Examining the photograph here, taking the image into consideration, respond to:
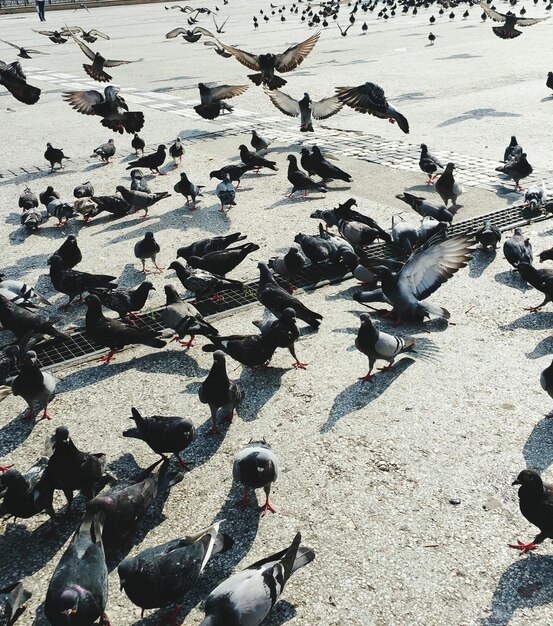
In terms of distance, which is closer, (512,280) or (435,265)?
(435,265)

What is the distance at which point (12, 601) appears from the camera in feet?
12.6

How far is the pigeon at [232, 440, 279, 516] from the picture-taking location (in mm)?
4637

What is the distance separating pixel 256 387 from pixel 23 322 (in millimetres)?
2605

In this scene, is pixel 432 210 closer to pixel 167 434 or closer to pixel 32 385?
pixel 167 434

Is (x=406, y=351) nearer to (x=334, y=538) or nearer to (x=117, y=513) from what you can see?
(x=334, y=538)

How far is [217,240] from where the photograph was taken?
8.70 m

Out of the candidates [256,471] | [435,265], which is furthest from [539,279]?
[256,471]

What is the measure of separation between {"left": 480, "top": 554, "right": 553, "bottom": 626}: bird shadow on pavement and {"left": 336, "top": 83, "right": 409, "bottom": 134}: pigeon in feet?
33.4

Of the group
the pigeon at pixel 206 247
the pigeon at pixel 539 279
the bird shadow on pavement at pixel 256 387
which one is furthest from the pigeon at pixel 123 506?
the pigeon at pixel 539 279

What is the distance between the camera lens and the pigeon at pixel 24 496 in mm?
4566

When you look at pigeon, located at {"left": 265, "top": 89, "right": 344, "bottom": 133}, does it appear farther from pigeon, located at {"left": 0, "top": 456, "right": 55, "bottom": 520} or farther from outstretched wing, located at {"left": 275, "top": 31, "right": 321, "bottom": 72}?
pigeon, located at {"left": 0, "top": 456, "right": 55, "bottom": 520}

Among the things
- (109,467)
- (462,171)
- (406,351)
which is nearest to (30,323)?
(109,467)

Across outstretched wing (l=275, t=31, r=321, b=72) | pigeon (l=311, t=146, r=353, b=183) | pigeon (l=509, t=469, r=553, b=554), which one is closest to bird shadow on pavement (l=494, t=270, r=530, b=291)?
pigeon (l=311, t=146, r=353, b=183)

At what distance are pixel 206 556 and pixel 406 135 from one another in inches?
477
